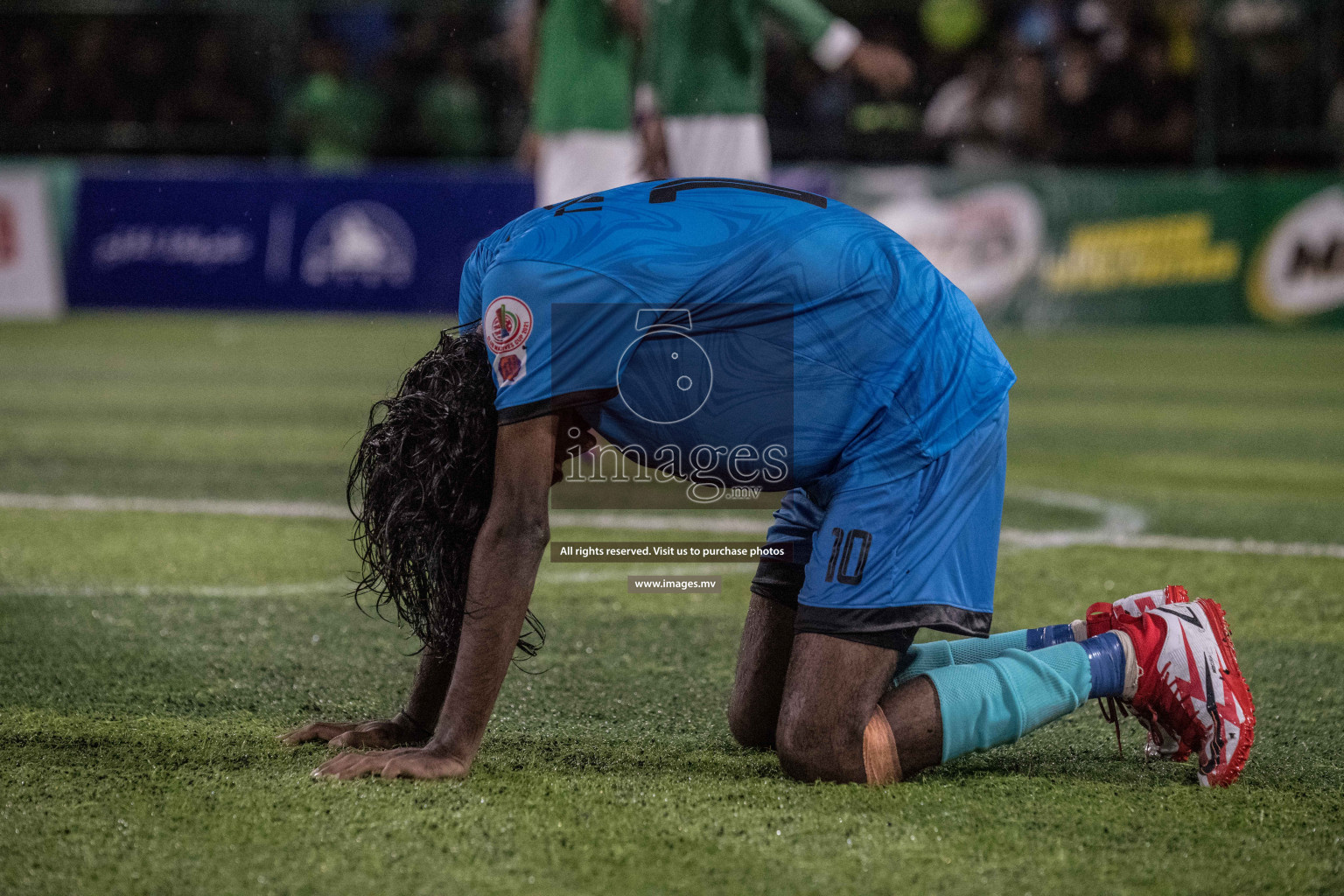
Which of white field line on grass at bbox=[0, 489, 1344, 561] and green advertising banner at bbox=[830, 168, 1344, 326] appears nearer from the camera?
→ white field line on grass at bbox=[0, 489, 1344, 561]

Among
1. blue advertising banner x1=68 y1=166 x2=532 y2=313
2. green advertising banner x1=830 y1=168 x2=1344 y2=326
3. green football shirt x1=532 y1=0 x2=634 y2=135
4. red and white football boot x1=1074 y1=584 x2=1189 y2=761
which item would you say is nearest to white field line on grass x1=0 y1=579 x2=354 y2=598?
red and white football boot x1=1074 y1=584 x2=1189 y2=761

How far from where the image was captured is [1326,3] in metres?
14.0

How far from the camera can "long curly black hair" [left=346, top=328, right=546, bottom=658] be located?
2553mm

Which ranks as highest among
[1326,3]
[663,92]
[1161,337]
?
[1326,3]

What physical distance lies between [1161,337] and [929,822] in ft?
38.3

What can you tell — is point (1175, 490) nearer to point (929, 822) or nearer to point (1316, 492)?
point (1316, 492)

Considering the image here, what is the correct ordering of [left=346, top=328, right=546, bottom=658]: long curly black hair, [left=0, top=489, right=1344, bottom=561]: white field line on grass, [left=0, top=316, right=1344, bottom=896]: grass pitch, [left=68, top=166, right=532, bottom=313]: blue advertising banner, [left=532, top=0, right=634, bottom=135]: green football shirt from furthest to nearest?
[left=68, top=166, right=532, bottom=313]: blue advertising banner, [left=532, top=0, right=634, bottom=135]: green football shirt, [left=0, top=489, right=1344, bottom=561]: white field line on grass, [left=346, top=328, right=546, bottom=658]: long curly black hair, [left=0, top=316, right=1344, bottom=896]: grass pitch

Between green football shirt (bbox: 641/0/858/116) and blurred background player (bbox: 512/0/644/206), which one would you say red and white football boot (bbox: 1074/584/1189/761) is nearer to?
green football shirt (bbox: 641/0/858/116)

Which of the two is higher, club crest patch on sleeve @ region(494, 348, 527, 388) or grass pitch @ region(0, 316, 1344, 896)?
club crest patch on sleeve @ region(494, 348, 527, 388)

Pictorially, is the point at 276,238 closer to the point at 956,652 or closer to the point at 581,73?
the point at 581,73

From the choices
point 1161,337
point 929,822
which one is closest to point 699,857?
point 929,822

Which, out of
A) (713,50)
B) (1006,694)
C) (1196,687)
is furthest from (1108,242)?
(1006,694)

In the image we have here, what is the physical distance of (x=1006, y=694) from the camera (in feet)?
8.89

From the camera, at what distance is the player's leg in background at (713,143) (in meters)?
6.27
